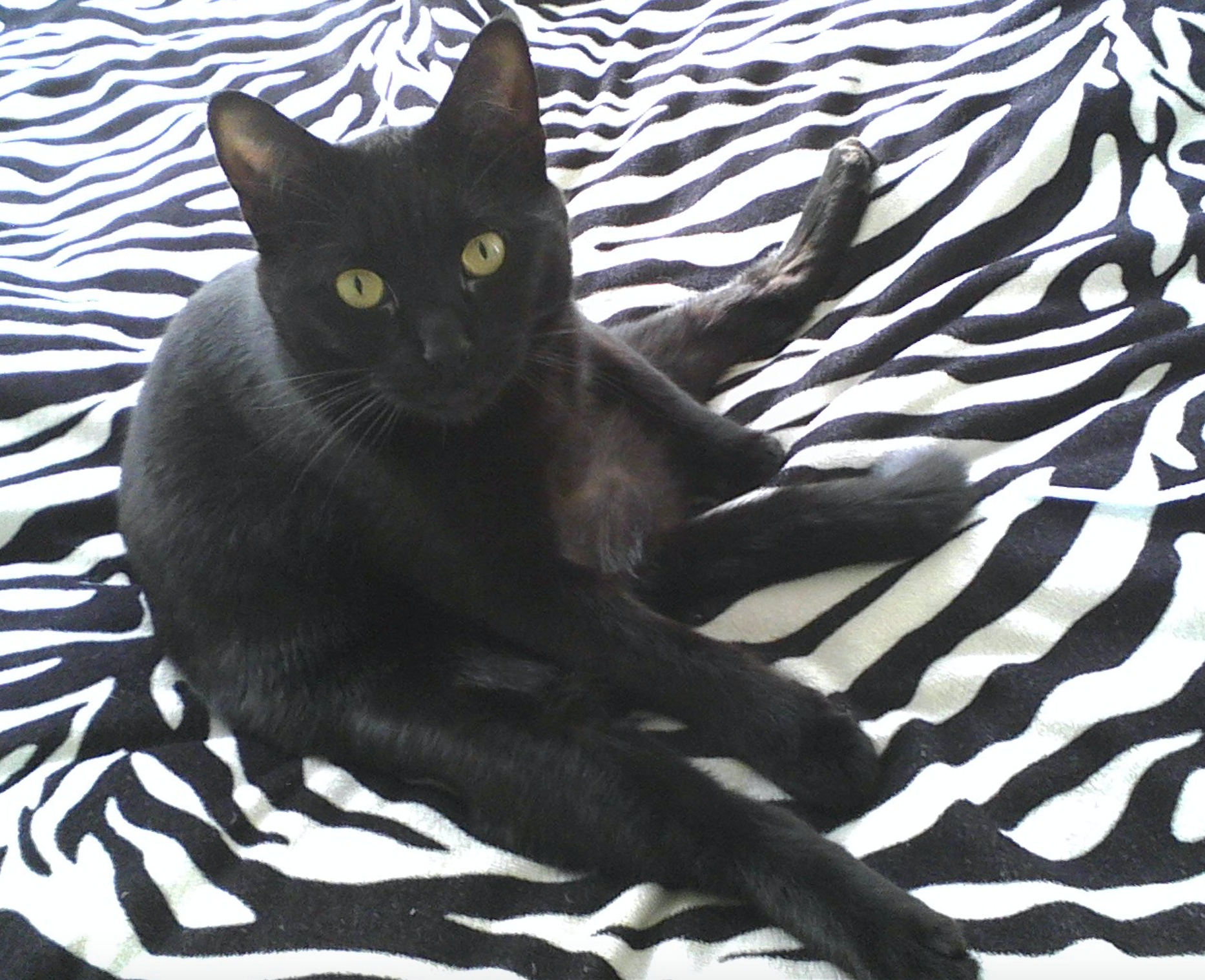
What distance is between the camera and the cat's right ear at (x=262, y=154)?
29.6 inches

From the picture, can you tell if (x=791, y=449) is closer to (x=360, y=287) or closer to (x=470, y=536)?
(x=470, y=536)

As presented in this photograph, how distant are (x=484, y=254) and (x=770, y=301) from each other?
46 cm

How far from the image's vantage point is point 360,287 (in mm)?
777

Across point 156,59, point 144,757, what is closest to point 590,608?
point 144,757

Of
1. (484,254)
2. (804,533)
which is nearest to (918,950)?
(804,533)

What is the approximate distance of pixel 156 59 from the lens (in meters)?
1.62

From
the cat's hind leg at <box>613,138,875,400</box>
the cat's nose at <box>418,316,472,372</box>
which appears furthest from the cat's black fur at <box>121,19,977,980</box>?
the cat's hind leg at <box>613,138,875,400</box>

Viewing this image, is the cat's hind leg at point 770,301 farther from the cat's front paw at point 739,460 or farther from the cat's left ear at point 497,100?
the cat's left ear at point 497,100

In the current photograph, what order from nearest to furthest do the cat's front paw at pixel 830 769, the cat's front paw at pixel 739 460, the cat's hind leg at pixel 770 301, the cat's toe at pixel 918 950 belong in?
the cat's toe at pixel 918 950 < the cat's front paw at pixel 830 769 < the cat's front paw at pixel 739 460 < the cat's hind leg at pixel 770 301

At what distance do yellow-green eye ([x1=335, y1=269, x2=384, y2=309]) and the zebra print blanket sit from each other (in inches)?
17.7

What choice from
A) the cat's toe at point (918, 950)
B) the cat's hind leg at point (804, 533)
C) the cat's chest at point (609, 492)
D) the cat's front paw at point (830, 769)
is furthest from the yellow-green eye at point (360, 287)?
the cat's toe at point (918, 950)

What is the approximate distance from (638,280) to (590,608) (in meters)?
0.61

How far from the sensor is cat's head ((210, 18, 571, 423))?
0.76 metres

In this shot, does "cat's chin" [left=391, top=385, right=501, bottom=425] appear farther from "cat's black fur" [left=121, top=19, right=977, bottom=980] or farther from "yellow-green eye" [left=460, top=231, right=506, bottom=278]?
"yellow-green eye" [left=460, top=231, right=506, bottom=278]
